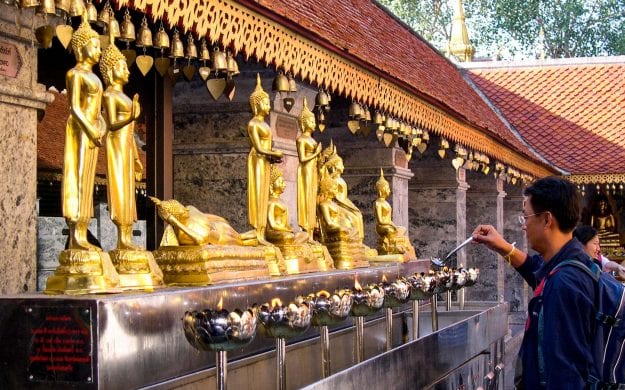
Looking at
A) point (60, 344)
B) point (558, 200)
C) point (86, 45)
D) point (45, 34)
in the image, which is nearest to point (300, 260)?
point (45, 34)

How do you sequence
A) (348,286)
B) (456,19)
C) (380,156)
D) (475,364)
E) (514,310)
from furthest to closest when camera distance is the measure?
(456,19), (514,310), (380,156), (475,364), (348,286)

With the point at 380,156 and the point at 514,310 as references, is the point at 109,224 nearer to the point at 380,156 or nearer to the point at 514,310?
the point at 380,156

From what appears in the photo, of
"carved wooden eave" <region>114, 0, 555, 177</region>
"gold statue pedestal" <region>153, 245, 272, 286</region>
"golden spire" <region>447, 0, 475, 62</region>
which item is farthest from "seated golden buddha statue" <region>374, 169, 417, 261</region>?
"golden spire" <region>447, 0, 475, 62</region>

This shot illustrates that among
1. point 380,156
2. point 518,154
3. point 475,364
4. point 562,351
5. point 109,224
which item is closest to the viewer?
point 562,351

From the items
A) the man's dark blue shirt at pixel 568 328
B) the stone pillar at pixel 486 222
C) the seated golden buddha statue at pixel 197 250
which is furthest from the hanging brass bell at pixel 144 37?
the stone pillar at pixel 486 222

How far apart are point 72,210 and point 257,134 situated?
6.13 feet

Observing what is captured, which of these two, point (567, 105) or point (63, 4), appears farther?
point (567, 105)

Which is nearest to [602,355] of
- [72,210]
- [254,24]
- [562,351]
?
[562,351]

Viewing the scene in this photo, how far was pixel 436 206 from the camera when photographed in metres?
14.6

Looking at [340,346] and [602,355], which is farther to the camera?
[340,346]

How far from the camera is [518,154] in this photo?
16453mm

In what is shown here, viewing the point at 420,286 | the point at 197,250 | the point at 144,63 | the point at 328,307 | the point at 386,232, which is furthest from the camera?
the point at 386,232

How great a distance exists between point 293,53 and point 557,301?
11.0 ft

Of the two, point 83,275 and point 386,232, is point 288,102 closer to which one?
point 386,232
